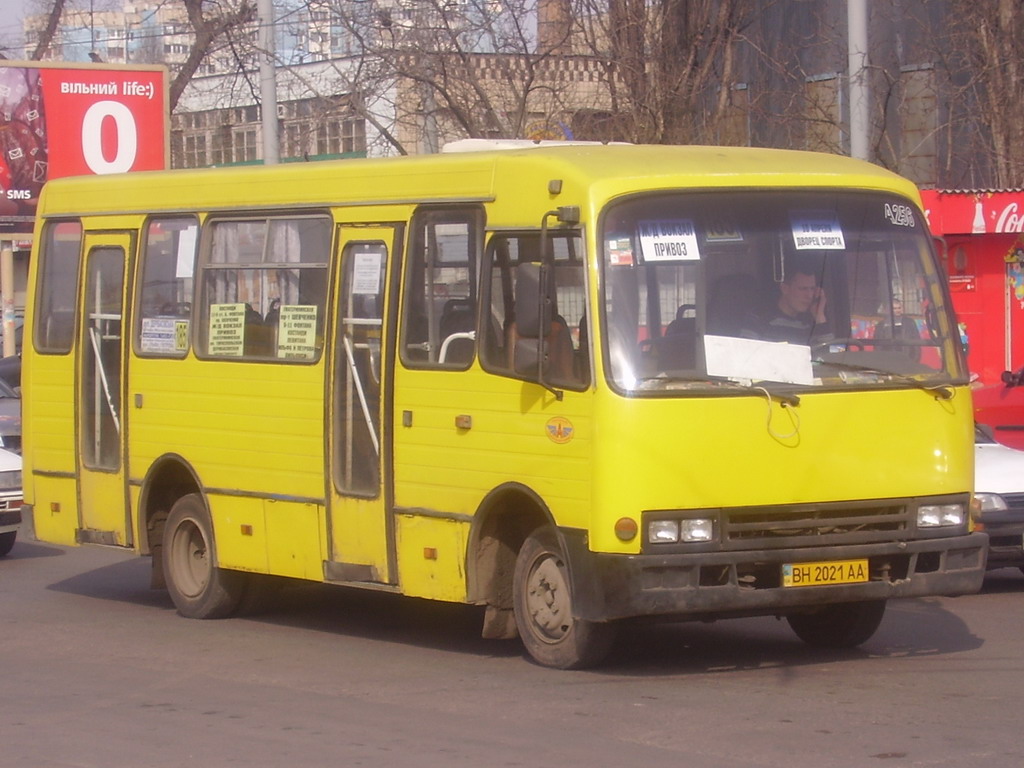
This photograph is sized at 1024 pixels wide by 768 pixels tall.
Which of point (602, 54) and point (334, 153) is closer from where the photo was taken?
point (602, 54)

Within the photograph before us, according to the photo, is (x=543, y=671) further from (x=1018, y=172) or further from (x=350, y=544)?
(x=1018, y=172)

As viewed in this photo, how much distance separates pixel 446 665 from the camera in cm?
968

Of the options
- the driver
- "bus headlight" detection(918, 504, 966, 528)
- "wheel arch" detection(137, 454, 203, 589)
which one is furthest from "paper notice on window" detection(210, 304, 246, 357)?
"bus headlight" detection(918, 504, 966, 528)

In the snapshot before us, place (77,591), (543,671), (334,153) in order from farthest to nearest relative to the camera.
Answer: (334,153)
(77,591)
(543,671)

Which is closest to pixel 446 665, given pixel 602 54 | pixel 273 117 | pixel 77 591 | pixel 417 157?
pixel 417 157

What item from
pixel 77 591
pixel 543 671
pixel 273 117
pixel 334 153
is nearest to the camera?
pixel 543 671

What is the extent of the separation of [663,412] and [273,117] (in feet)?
41.9

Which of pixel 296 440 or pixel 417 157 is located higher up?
pixel 417 157

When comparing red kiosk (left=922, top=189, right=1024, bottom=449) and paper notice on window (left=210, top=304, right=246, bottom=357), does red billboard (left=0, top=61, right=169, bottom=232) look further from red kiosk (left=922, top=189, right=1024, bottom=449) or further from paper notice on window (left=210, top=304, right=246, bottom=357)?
paper notice on window (left=210, top=304, right=246, bottom=357)

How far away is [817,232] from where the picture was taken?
9234 millimetres

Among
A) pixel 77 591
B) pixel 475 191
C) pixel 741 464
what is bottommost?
pixel 77 591

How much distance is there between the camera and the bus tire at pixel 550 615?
29.8 ft

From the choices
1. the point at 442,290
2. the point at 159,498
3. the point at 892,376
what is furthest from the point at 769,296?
the point at 159,498

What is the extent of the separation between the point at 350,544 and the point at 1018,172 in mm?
16769
